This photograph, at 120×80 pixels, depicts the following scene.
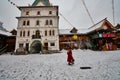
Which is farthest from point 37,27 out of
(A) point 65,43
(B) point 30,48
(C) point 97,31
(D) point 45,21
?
(C) point 97,31

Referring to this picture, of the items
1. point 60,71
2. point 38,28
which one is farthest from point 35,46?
point 60,71

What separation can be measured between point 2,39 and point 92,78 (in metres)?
30.4

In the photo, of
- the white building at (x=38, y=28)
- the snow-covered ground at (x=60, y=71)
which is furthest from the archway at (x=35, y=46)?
the snow-covered ground at (x=60, y=71)

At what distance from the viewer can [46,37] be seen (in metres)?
29.7

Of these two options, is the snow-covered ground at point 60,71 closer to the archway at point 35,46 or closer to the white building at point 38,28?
the white building at point 38,28

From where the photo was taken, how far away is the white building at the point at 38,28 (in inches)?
1163

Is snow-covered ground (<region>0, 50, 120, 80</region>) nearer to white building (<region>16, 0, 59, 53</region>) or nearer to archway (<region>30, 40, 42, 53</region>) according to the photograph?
white building (<region>16, 0, 59, 53</region>)

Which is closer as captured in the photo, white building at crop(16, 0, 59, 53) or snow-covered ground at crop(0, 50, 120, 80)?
snow-covered ground at crop(0, 50, 120, 80)

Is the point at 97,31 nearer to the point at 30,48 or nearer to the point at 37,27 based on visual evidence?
the point at 37,27

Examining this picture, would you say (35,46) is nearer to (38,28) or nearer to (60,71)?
(38,28)

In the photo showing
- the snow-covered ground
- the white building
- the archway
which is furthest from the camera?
the archway

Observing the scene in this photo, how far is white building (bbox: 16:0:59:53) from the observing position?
2953cm

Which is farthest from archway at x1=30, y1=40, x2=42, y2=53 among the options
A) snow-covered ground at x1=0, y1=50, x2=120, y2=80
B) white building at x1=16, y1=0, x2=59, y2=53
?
snow-covered ground at x1=0, y1=50, x2=120, y2=80

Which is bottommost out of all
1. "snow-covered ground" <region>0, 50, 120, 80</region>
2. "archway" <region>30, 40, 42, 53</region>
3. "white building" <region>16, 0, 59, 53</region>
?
"snow-covered ground" <region>0, 50, 120, 80</region>
